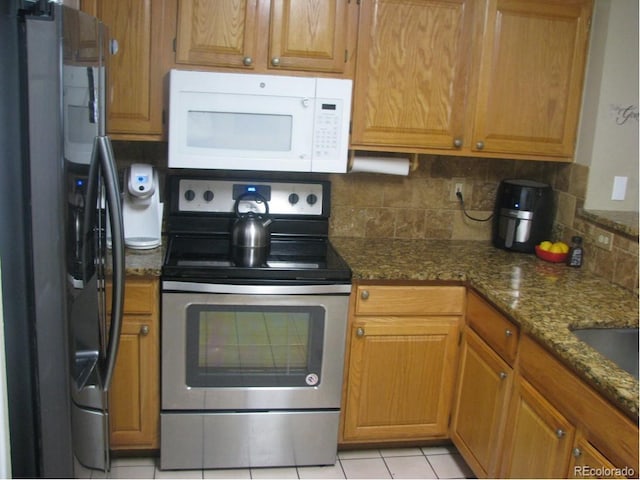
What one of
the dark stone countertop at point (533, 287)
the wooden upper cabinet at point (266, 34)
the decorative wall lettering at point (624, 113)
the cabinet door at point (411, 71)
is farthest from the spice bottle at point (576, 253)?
the wooden upper cabinet at point (266, 34)

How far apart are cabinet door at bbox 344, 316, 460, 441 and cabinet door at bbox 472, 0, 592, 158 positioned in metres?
0.81

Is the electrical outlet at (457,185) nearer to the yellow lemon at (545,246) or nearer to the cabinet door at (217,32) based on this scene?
the yellow lemon at (545,246)

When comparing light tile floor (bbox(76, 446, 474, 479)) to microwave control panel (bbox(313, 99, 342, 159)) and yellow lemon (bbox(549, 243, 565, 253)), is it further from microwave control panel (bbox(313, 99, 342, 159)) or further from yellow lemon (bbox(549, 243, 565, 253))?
microwave control panel (bbox(313, 99, 342, 159))

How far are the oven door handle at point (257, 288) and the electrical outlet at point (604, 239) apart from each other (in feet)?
3.42

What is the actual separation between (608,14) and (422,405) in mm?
1744

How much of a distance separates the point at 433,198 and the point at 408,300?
0.70 m

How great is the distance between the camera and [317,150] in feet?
8.25

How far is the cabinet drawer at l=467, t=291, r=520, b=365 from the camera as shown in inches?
85.7

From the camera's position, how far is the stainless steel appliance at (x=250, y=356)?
2387 mm

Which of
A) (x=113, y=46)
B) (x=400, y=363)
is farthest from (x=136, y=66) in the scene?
(x=400, y=363)

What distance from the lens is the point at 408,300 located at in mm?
2541

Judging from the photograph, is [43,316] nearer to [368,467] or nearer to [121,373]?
[121,373]

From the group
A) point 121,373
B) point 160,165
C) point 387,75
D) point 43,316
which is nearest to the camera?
point 43,316

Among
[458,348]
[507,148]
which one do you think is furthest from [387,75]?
[458,348]
